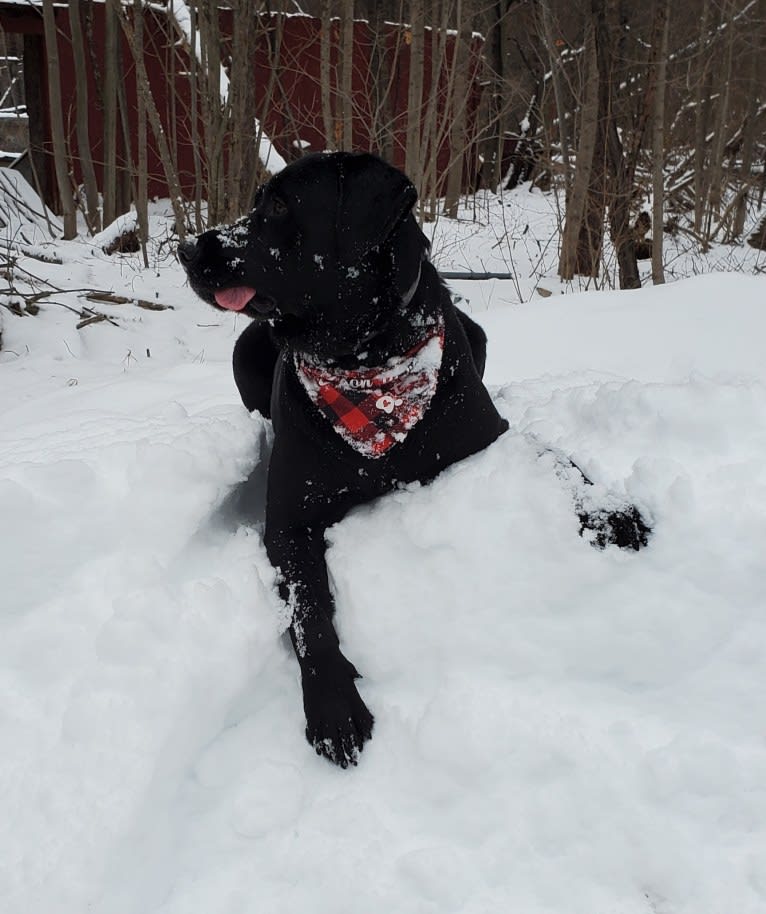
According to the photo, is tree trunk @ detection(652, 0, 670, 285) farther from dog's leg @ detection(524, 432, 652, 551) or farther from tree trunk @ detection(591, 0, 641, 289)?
dog's leg @ detection(524, 432, 652, 551)

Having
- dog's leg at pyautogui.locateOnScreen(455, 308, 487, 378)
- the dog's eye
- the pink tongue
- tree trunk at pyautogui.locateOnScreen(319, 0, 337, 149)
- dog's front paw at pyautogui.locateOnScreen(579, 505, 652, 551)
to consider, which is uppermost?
tree trunk at pyautogui.locateOnScreen(319, 0, 337, 149)

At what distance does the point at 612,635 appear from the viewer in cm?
162

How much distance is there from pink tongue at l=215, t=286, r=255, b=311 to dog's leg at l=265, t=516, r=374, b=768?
575 millimetres

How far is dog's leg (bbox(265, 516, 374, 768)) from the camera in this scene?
149cm

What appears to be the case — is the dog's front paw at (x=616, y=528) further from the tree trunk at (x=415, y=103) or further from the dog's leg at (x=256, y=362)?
the tree trunk at (x=415, y=103)

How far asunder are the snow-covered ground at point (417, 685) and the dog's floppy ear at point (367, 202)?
2.11 ft

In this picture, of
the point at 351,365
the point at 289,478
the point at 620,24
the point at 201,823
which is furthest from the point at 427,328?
the point at 620,24

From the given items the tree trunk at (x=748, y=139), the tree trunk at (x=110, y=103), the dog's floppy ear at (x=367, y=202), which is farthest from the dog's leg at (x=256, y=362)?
the tree trunk at (x=748, y=139)

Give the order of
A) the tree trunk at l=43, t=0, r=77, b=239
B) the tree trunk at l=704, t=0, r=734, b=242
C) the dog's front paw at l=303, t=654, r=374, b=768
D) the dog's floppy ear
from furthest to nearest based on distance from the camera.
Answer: the tree trunk at l=704, t=0, r=734, b=242, the tree trunk at l=43, t=0, r=77, b=239, the dog's floppy ear, the dog's front paw at l=303, t=654, r=374, b=768

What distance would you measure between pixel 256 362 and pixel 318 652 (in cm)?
125

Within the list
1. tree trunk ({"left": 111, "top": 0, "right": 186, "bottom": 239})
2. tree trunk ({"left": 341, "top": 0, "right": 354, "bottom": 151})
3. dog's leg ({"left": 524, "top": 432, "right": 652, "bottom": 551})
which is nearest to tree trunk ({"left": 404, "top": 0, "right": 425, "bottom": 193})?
tree trunk ({"left": 341, "top": 0, "right": 354, "bottom": 151})

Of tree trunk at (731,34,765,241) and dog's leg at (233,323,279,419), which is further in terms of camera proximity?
tree trunk at (731,34,765,241)

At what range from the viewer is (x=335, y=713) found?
1.50 m

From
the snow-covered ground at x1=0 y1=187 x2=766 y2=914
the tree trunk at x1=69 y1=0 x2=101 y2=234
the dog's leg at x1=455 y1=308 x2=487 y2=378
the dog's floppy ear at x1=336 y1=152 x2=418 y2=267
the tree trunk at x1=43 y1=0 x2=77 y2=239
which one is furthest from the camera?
the tree trunk at x1=69 y1=0 x2=101 y2=234
